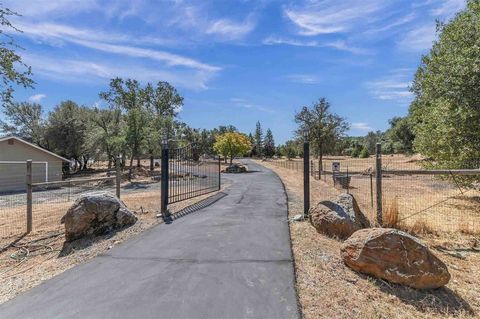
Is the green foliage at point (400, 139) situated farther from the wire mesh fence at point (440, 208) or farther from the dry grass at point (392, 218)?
the dry grass at point (392, 218)

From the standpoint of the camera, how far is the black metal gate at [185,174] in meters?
8.58

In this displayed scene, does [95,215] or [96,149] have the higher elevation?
[96,149]

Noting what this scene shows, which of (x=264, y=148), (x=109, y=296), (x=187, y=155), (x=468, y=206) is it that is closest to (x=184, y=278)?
(x=109, y=296)

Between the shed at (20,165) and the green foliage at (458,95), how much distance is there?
72.8 feet

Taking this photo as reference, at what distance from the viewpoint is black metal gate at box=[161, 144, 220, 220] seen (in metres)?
8.58

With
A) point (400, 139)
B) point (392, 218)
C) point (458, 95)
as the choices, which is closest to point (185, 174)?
point (392, 218)

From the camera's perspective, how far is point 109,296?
3840mm

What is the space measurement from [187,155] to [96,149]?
24733 millimetres

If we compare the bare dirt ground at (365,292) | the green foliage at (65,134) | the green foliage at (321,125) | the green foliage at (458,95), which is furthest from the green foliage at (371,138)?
the bare dirt ground at (365,292)

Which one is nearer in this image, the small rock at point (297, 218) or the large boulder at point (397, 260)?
the large boulder at point (397, 260)

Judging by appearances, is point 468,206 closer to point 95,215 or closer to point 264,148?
point 95,215

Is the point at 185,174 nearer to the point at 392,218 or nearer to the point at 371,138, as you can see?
the point at 392,218

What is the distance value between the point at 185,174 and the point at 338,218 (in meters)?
7.00

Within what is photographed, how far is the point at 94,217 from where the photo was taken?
23.0 feet
